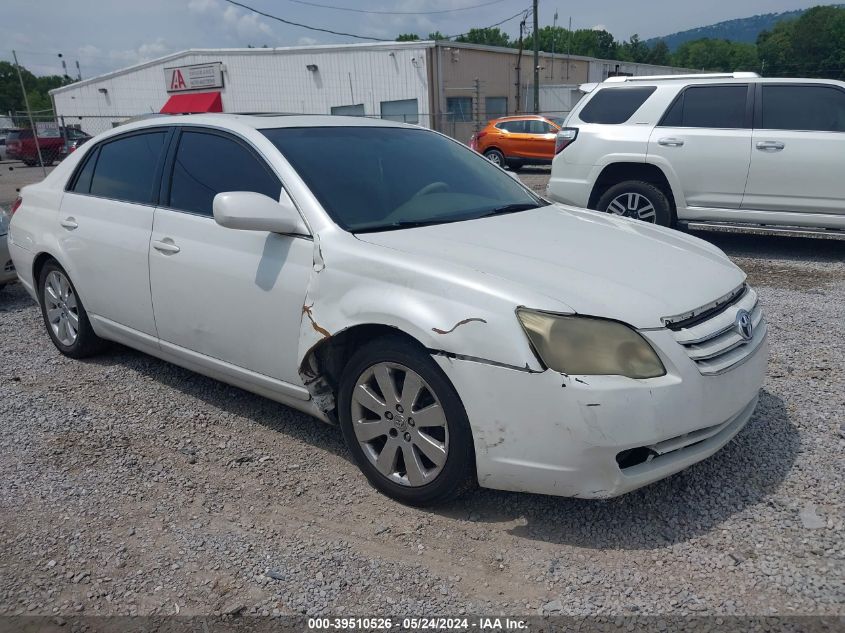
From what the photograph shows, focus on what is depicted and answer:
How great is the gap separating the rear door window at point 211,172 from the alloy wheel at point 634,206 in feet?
16.8

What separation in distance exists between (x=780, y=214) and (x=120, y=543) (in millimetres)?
6798

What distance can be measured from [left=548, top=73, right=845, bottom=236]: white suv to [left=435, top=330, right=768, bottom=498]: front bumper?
17.0 feet

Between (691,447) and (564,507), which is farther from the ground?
(691,447)

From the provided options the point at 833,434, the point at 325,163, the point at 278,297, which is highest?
the point at 325,163

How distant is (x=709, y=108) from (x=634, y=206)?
1274 mm

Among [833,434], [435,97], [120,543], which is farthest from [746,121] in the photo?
[435,97]

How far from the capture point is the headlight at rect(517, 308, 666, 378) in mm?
2490

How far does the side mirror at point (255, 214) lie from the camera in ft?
10.0

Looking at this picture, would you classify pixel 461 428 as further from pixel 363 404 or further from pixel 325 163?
pixel 325 163

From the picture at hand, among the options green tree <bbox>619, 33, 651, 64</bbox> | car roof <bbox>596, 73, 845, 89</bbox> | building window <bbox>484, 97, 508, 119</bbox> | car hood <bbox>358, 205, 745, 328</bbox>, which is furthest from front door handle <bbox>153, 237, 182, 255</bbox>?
green tree <bbox>619, 33, 651, 64</bbox>

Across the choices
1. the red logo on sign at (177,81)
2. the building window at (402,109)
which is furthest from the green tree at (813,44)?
the red logo on sign at (177,81)

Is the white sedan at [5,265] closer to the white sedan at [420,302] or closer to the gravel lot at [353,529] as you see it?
the white sedan at [420,302]

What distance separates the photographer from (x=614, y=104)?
25.9 feet

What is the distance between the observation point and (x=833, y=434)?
3408 mm
